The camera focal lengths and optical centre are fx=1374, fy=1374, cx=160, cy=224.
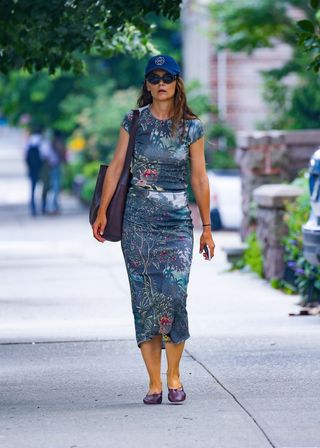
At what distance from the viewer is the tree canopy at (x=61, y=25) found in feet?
33.1

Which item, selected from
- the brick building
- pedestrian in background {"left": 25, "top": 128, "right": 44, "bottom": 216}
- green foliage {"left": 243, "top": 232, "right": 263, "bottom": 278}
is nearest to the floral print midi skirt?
green foliage {"left": 243, "top": 232, "right": 263, "bottom": 278}

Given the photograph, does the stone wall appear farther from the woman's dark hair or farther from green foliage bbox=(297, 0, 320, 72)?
the woman's dark hair

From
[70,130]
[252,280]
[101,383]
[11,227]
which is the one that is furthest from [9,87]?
[101,383]

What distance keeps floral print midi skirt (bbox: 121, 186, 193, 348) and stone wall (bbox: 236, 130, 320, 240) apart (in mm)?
8998

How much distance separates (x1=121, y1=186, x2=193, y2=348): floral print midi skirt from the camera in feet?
23.5

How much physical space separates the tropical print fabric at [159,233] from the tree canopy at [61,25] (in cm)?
294

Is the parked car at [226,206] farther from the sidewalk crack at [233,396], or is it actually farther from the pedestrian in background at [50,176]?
the sidewalk crack at [233,396]

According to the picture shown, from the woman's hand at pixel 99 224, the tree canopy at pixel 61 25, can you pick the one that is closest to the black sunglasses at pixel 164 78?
the woman's hand at pixel 99 224

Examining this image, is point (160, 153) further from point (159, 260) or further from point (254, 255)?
point (254, 255)

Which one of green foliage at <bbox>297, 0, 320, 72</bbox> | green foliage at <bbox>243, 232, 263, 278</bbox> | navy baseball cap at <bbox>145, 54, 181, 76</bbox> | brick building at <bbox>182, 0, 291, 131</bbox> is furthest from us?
brick building at <bbox>182, 0, 291, 131</bbox>

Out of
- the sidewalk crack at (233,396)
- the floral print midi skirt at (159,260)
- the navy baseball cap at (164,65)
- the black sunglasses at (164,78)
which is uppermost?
the navy baseball cap at (164,65)

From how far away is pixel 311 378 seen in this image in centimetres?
790

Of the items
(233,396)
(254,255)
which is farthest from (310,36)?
(254,255)

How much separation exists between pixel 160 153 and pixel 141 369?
1.78 metres
